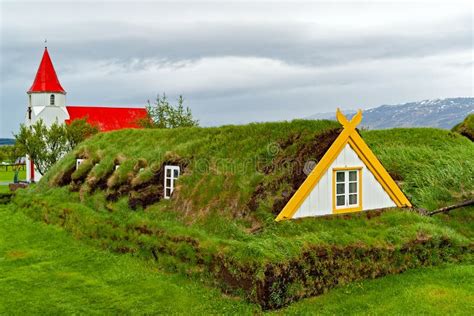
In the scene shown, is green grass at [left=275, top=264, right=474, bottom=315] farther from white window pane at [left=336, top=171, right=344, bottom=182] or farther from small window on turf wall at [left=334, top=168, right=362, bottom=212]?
white window pane at [left=336, top=171, right=344, bottom=182]

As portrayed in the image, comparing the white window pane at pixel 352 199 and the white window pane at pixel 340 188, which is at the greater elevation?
the white window pane at pixel 340 188

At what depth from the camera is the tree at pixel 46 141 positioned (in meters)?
41.8

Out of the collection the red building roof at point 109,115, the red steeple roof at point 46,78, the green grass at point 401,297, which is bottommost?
the green grass at point 401,297

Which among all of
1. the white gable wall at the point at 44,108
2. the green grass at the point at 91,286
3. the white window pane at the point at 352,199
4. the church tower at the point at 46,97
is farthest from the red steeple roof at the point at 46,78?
the white window pane at the point at 352,199

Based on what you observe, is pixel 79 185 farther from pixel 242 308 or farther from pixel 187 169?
Result: pixel 242 308

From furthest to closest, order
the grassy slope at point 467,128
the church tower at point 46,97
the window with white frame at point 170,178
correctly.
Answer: the church tower at point 46,97, the grassy slope at point 467,128, the window with white frame at point 170,178

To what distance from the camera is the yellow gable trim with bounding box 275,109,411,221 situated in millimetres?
12719

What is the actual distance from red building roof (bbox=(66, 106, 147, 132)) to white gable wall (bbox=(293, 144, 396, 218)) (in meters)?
52.9

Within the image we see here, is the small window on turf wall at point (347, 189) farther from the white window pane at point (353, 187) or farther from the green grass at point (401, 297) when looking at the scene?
the green grass at point (401, 297)

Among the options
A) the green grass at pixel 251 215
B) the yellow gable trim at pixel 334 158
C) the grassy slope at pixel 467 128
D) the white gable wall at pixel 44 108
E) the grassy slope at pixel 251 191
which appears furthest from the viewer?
the white gable wall at pixel 44 108

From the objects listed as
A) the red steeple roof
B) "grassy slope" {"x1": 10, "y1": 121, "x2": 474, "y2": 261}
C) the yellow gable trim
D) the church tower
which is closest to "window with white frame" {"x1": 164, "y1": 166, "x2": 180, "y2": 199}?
"grassy slope" {"x1": 10, "y1": 121, "x2": 474, "y2": 261}

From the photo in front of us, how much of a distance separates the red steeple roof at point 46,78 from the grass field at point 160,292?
162 ft

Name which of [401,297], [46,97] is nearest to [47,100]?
[46,97]

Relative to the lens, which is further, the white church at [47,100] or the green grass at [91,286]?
the white church at [47,100]
